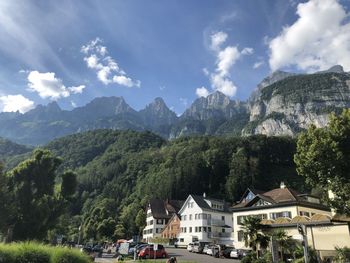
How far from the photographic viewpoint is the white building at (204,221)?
7462cm

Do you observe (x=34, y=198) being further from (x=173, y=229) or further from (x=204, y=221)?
(x=173, y=229)

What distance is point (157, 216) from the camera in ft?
312

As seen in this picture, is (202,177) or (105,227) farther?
(202,177)

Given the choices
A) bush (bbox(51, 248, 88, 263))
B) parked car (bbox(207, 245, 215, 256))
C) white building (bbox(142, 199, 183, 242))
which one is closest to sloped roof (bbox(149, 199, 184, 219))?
white building (bbox(142, 199, 183, 242))

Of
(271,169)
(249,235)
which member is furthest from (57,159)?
(271,169)

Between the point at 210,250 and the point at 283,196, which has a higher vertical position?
the point at 283,196

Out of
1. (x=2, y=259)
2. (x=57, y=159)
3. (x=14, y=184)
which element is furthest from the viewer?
(x=57, y=159)

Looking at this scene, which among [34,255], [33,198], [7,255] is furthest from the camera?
[33,198]

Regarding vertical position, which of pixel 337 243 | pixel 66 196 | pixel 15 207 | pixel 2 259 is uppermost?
pixel 66 196

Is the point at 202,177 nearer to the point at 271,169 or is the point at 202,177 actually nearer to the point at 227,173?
the point at 227,173

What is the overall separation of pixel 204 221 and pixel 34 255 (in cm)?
6023

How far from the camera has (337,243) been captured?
34.8 meters

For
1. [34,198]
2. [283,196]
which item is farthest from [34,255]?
[283,196]

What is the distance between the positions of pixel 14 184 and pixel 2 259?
27820mm
